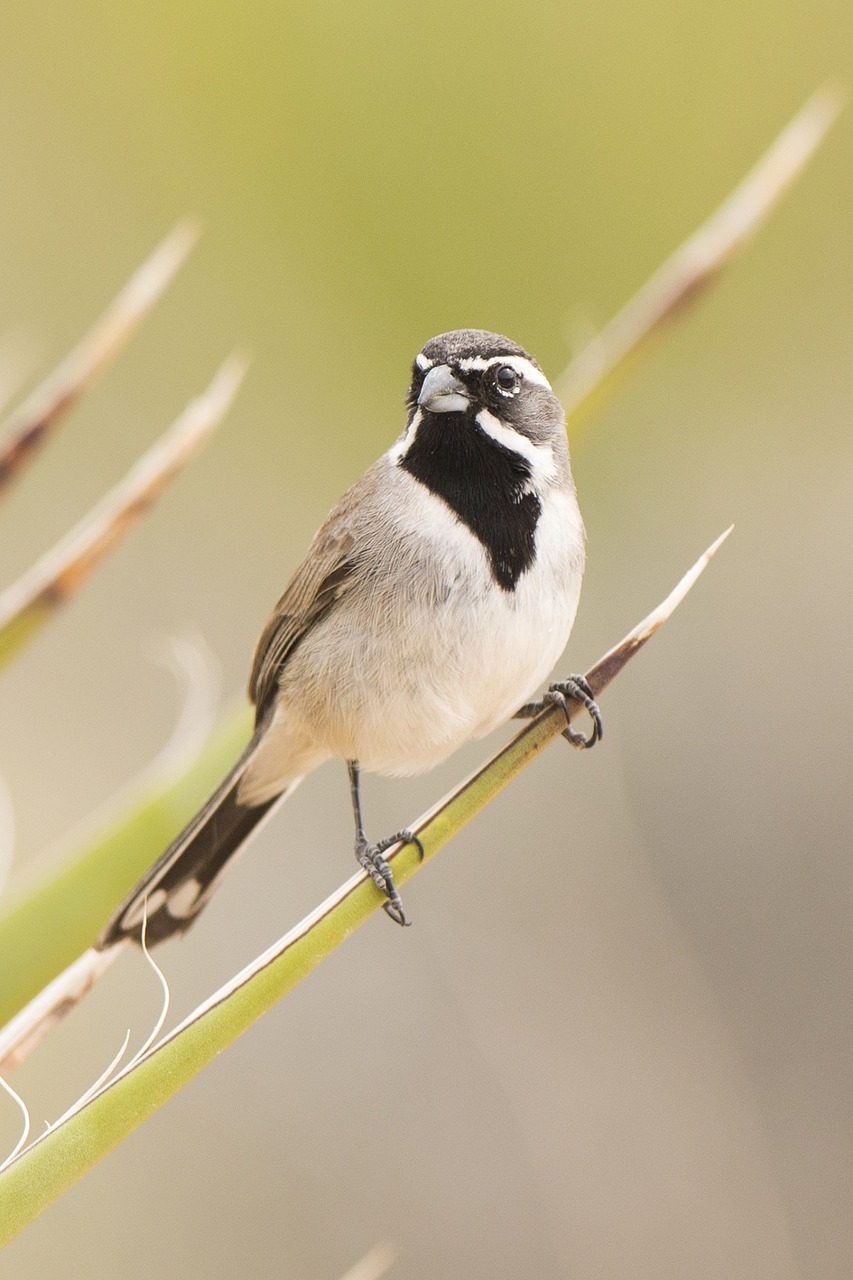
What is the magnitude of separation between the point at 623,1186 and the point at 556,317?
2.66 meters

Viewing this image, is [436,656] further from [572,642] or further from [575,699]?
[572,642]

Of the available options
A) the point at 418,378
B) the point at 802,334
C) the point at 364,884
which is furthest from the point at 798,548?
the point at 364,884

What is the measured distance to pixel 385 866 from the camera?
2.21m

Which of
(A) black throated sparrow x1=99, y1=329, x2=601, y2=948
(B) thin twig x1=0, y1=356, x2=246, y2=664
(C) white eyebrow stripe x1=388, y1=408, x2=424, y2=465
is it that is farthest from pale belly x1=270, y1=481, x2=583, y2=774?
(B) thin twig x1=0, y1=356, x2=246, y2=664

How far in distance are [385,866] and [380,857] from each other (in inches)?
4.3

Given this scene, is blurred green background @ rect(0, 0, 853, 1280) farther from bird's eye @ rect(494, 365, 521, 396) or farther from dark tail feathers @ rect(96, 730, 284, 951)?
dark tail feathers @ rect(96, 730, 284, 951)

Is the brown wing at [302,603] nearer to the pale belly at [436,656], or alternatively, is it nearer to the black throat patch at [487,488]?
the pale belly at [436,656]

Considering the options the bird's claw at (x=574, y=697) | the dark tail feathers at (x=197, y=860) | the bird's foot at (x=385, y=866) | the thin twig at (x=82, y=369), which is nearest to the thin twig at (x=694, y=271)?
the bird's claw at (x=574, y=697)

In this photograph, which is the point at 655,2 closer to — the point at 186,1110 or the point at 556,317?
the point at 556,317

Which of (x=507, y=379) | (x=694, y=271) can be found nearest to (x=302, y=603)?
(x=507, y=379)

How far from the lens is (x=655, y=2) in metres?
3.96

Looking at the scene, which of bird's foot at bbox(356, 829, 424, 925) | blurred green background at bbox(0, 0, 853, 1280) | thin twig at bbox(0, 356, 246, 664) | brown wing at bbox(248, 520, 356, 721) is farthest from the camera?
blurred green background at bbox(0, 0, 853, 1280)

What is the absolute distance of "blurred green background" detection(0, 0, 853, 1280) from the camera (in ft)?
13.2

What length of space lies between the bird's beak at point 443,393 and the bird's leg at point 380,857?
0.78 metres
